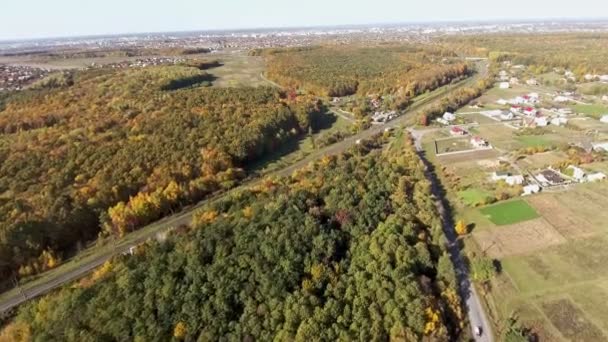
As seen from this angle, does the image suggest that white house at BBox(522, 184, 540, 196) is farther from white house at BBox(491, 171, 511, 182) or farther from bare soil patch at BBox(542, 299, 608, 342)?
bare soil patch at BBox(542, 299, 608, 342)

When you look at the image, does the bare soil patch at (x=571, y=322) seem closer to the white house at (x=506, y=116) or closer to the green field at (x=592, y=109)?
the white house at (x=506, y=116)

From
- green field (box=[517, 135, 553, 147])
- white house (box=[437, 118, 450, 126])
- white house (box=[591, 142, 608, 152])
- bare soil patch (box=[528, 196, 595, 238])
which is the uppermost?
white house (box=[437, 118, 450, 126])

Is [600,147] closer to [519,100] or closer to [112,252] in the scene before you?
[519,100]

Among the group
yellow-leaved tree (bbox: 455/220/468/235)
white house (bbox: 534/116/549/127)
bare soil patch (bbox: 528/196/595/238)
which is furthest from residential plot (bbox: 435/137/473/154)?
yellow-leaved tree (bbox: 455/220/468/235)

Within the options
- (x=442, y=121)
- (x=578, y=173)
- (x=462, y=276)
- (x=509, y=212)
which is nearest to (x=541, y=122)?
(x=442, y=121)

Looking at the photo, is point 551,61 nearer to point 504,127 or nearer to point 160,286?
point 504,127

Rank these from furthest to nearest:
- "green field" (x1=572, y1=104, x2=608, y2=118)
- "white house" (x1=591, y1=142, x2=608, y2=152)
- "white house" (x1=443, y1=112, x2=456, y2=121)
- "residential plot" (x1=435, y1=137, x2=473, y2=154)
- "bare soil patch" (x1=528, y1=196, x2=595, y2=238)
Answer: "green field" (x1=572, y1=104, x2=608, y2=118), "white house" (x1=443, y1=112, x2=456, y2=121), "residential plot" (x1=435, y1=137, x2=473, y2=154), "white house" (x1=591, y1=142, x2=608, y2=152), "bare soil patch" (x1=528, y1=196, x2=595, y2=238)
